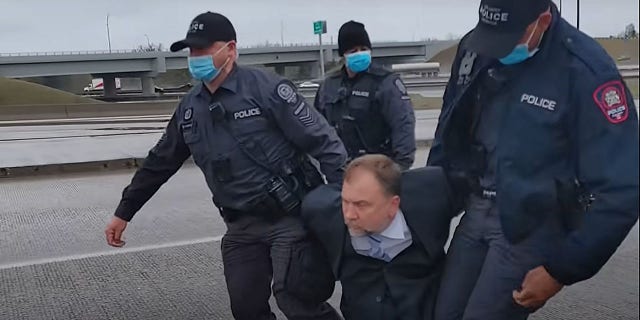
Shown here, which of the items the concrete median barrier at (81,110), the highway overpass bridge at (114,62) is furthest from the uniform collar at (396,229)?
the highway overpass bridge at (114,62)

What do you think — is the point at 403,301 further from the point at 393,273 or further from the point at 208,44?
the point at 208,44

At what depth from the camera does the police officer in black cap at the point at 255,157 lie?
3188 millimetres

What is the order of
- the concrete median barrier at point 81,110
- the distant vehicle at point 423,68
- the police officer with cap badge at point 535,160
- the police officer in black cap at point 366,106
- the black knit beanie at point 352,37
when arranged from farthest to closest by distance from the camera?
the concrete median barrier at point 81,110
the distant vehicle at point 423,68
the black knit beanie at point 352,37
the police officer in black cap at point 366,106
the police officer with cap badge at point 535,160

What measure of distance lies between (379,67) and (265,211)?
6.93 feet

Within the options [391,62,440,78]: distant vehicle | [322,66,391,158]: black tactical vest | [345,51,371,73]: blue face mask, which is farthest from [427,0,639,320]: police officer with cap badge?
[345,51,371,73]: blue face mask

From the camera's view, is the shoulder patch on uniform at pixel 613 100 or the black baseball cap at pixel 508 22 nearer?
the shoulder patch on uniform at pixel 613 100

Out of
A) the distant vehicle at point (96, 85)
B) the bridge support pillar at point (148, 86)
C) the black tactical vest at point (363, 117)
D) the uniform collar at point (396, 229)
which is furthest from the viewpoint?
the distant vehicle at point (96, 85)

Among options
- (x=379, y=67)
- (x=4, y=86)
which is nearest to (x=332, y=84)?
(x=379, y=67)

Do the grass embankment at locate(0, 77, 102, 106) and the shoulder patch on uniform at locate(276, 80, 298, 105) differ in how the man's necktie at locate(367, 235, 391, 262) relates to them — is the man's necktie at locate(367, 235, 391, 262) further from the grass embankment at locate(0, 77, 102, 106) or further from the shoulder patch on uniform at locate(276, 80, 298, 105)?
the grass embankment at locate(0, 77, 102, 106)

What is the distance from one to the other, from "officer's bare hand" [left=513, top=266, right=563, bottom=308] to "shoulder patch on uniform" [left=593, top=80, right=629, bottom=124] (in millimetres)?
438

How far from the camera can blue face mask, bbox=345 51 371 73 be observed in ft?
16.5

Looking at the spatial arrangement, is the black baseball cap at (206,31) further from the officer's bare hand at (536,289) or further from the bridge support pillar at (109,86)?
the bridge support pillar at (109,86)

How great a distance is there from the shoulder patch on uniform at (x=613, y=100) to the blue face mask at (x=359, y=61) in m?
3.12

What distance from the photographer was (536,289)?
2092 millimetres
